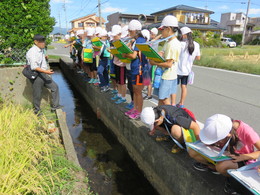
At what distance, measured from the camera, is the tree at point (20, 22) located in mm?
5109

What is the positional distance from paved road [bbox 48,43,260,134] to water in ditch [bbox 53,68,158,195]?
1.83 metres

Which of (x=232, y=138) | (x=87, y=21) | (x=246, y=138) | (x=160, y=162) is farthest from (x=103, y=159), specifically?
(x=87, y=21)

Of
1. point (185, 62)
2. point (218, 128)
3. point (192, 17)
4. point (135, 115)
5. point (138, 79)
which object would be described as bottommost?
point (135, 115)

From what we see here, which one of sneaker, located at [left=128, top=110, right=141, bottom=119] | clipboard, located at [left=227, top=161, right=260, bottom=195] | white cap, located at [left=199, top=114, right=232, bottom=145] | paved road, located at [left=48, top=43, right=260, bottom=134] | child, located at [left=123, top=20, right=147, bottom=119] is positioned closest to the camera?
clipboard, located at [left=227, top=161, right=260, bottom=195]

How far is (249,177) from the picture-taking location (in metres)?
1.78

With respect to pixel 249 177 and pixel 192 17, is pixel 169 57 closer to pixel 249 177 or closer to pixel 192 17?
pixel 249 177

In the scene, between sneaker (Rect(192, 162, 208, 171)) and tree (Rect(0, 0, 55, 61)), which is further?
tree (Rect(0, 0, 55, 61))

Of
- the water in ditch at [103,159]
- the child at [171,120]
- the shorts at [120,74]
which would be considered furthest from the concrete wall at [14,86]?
the child at [171,120]

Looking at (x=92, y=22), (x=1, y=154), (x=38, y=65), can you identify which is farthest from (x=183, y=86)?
(x=92, y=22)

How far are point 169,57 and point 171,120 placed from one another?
1.04 metres

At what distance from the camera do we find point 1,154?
242 centimetres

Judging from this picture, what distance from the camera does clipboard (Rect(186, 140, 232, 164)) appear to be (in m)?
2.03

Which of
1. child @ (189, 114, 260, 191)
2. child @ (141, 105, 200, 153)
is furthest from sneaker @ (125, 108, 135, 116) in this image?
child @ (189, 114, 260, 191)

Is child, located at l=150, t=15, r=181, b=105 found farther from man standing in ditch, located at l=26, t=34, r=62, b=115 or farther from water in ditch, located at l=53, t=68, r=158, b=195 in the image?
man standing in ditch, located at l=26, t=34, r=62, b=115
